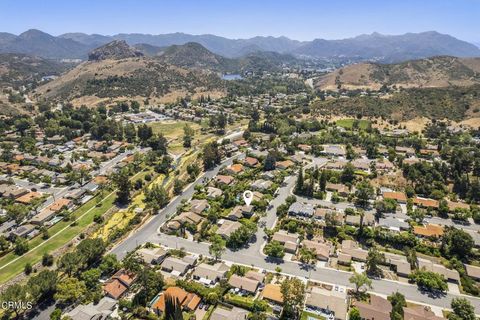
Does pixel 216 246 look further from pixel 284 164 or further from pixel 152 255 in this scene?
pixel 284 164

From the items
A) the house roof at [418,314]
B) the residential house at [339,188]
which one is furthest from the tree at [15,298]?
the residential house at [339,188]

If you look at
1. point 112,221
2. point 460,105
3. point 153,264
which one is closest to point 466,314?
point 153,264

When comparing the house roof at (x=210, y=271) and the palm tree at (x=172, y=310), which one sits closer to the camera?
the palm tree at (x=172, y=310)

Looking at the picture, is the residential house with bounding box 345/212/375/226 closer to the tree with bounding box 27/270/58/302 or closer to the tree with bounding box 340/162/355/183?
the tree with bounding box 340/162/355/183

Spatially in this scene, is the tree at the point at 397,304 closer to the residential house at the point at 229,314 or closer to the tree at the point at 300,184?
the residential house at the point at 229,314

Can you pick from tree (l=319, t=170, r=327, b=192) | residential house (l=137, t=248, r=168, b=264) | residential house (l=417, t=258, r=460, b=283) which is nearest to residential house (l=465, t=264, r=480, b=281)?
residential house (l=417, t=258, r=460, b=283)

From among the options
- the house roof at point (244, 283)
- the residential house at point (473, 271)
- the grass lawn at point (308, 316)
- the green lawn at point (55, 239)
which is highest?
the house roof at point (244, 283)

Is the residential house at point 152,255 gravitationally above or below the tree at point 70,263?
below

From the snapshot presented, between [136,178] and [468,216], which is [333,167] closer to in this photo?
[468,216]
